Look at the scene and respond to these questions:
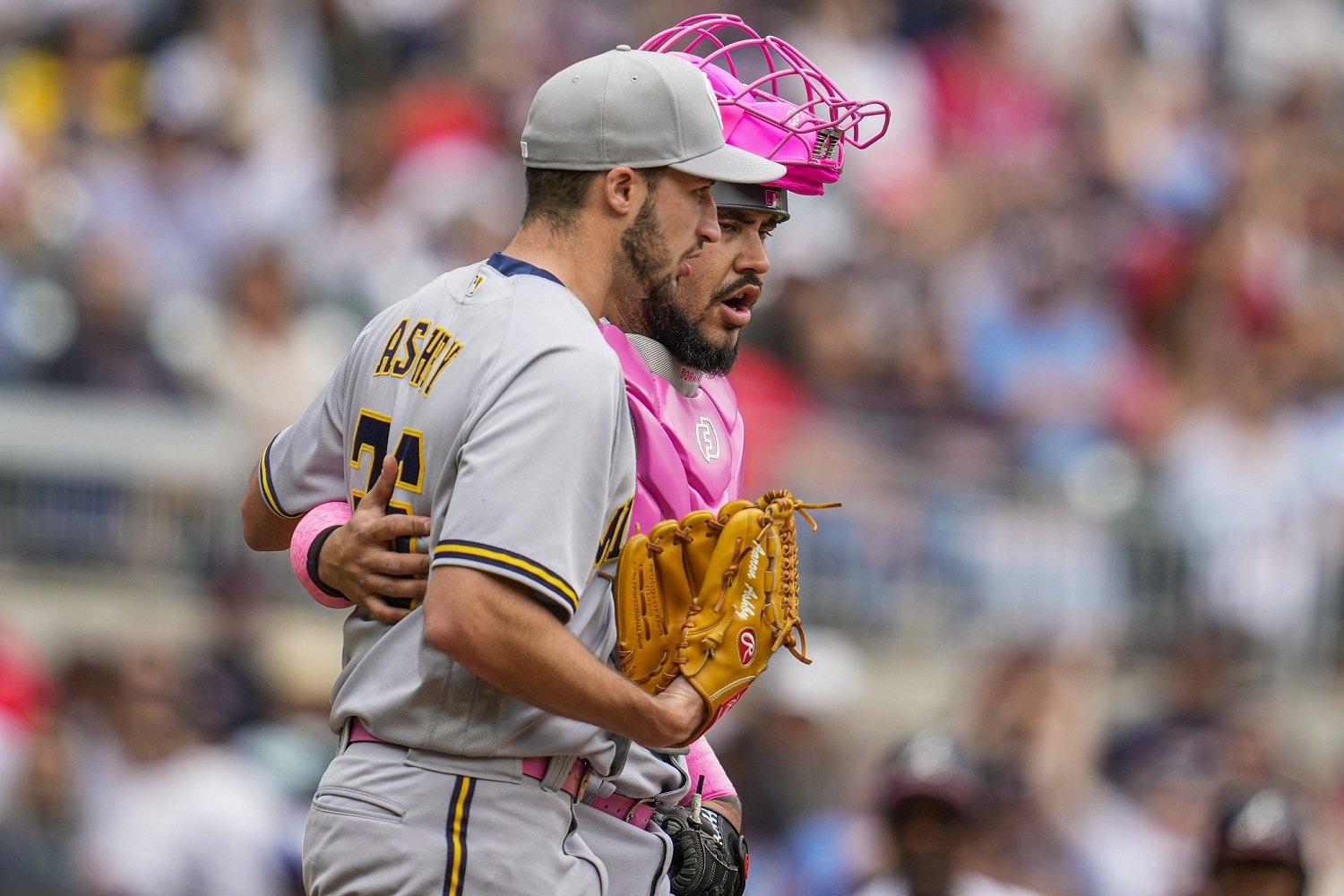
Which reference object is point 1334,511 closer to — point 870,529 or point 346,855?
point 870,529

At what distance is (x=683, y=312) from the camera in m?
2.81

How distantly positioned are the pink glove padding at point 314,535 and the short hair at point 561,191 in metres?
0.49

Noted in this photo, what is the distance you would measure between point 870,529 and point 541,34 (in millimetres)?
3506

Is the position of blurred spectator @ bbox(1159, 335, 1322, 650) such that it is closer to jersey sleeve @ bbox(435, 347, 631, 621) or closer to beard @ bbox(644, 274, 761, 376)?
beard @ bbox(644, 274, 761, 376)

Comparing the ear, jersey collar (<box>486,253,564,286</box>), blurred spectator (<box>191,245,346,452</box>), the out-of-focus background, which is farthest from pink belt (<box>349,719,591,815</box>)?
blurred spectator (<box>191,245,346,452</box>)

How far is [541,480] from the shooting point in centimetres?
239

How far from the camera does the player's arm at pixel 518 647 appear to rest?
2.36 metres

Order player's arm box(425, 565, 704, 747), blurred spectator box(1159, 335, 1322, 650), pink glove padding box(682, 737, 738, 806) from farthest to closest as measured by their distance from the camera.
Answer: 1. blurred spectator box(1159, 335, 1322, 650)
2. pink glove padding box(682, 737, 738, 806)
3. player's arm box(425, 565, 704, 747)

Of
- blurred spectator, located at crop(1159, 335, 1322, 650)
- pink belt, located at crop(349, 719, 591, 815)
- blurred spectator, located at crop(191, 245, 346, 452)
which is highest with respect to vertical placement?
pink belt, located at crop(349, 719, 591, 815)

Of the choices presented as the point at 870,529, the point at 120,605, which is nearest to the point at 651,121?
the point at 870,529

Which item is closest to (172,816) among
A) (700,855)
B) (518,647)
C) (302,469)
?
(302,469)

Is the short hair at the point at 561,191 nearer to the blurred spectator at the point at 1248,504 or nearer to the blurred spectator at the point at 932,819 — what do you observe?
the blurred spectator at the point at 932,819

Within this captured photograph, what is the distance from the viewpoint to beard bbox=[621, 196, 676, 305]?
262 cm

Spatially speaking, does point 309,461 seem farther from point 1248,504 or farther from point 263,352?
point 1248,504
